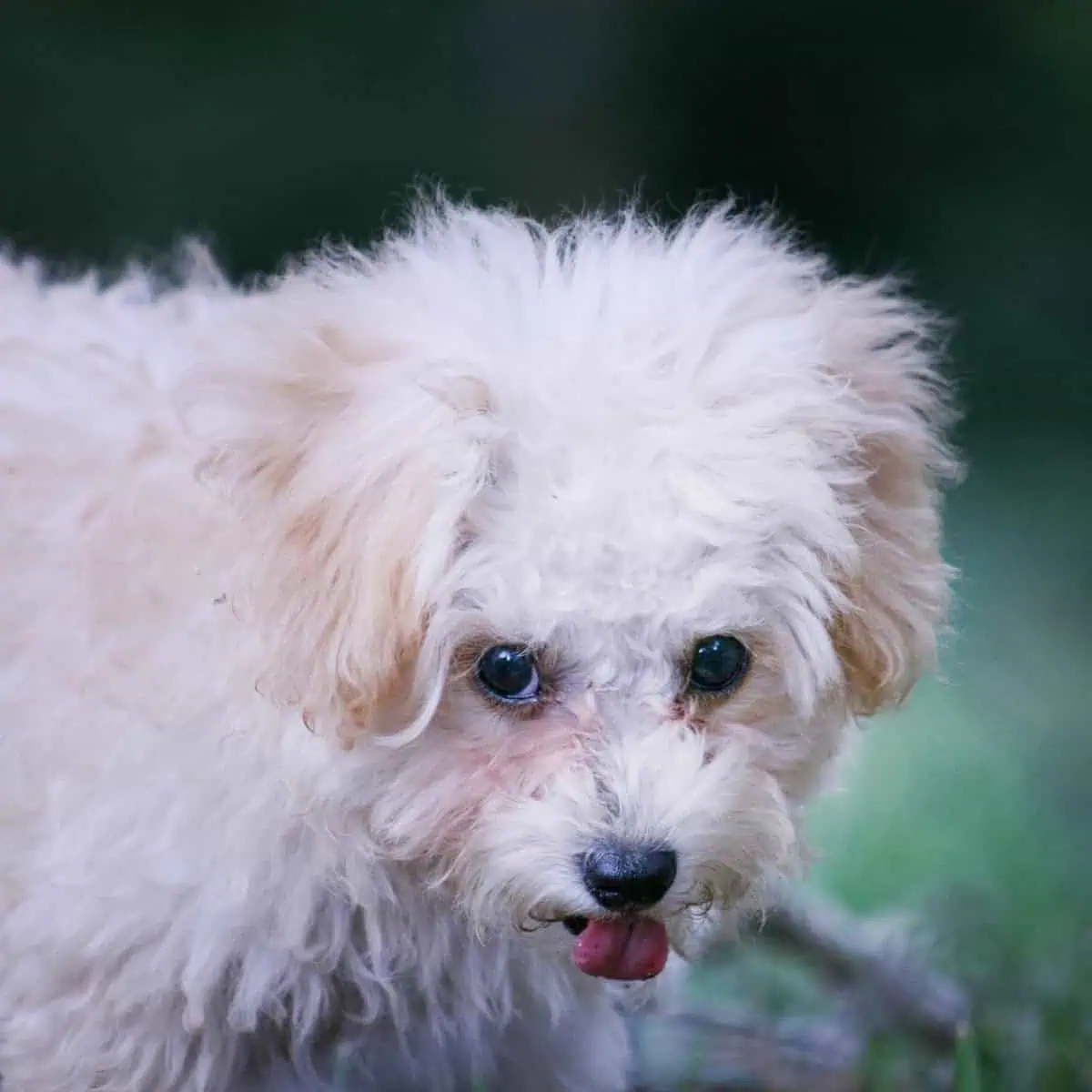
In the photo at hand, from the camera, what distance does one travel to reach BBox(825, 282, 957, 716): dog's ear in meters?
1.53

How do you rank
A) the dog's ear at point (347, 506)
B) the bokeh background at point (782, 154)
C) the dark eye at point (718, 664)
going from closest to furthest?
the dog's ear at point (347, 506)
the dark eye at point (718, 664)
the bokeh background at point (782, 154)

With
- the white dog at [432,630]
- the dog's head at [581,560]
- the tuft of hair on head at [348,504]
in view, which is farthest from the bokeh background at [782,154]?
the tuft of hair on head at [348,504]

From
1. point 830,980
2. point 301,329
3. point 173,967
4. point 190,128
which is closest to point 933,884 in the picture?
point 830,980

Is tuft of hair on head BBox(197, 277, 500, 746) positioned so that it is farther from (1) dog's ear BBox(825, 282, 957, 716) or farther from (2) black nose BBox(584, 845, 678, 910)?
(1) dog's ear BBox(825, 282, 957, 716)

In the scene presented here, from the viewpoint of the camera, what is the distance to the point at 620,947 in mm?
1510

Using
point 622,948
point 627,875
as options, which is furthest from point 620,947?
point 627,875

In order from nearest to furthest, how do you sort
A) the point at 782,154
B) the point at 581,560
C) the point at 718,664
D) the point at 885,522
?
the point at 581,560
the point at 718,664
the point at 885,522
the point at 782,154

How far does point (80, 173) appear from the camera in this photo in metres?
2.31

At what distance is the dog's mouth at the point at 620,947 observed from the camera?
4.93ft

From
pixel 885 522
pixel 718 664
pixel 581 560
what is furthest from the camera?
pixel 885 522

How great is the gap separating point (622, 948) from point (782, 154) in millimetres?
1234

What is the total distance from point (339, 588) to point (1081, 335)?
4.64 ft

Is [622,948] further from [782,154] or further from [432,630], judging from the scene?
[782,154]

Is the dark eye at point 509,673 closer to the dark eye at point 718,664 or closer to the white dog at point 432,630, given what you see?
the white dog at point 432,630
